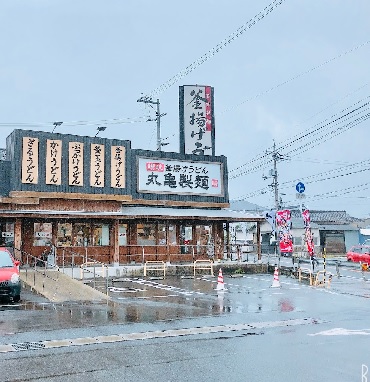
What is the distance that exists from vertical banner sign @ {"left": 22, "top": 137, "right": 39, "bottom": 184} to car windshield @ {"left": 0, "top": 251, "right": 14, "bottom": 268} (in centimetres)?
1039

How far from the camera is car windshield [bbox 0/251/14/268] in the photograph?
53.9ft

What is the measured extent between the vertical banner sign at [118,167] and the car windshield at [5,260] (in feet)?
42.6

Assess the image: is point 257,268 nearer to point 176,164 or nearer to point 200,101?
point 176,164

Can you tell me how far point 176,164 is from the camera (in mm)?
32938

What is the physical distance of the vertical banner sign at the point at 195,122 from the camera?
34.7m

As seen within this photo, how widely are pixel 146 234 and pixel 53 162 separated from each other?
25.3ft

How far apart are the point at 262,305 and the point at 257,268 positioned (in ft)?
49.4

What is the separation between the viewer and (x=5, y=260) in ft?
54.8

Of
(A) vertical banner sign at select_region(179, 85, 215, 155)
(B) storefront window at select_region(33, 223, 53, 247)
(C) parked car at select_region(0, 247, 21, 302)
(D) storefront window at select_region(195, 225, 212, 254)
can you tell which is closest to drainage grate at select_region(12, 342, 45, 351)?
(C) parked car at select_region(0, 247, 21, 302)

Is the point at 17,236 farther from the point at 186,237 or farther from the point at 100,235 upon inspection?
the point at 186,237

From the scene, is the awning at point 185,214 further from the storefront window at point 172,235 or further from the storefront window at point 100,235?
the storefront window at point 100,235

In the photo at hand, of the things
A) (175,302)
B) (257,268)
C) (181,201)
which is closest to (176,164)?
(181,201)

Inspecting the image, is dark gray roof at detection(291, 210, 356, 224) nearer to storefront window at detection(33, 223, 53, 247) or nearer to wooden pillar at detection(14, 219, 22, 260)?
storefront window at detection(33, 223, 53, 247)

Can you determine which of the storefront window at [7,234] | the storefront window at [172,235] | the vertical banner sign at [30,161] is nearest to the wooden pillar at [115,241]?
the storefront window at [172,235]
